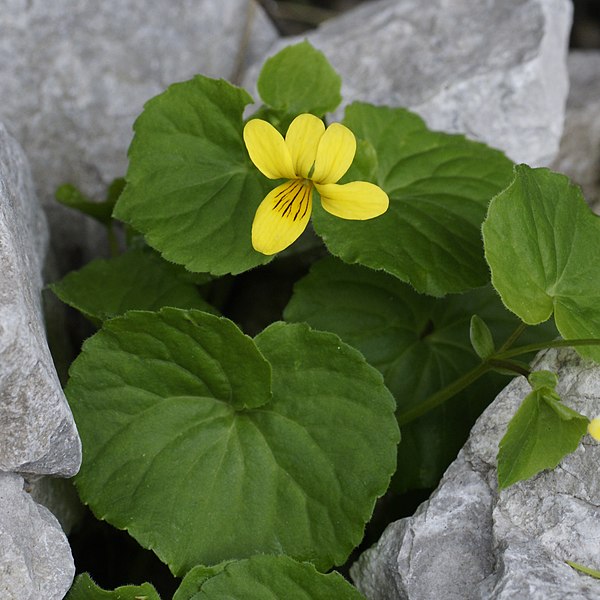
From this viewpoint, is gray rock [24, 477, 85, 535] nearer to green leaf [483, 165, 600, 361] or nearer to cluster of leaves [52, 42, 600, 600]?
cluster of leaves [52, 42, 600, 600]

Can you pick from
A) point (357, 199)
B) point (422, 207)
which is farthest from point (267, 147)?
point (422, 207)

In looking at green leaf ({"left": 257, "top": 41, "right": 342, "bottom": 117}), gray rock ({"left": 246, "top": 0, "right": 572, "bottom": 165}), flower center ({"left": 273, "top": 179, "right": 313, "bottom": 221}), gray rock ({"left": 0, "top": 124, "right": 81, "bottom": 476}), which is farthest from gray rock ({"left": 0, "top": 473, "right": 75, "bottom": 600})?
gray rock ({"left": 246, "top": 0, "right": 572, "bottom": 165})

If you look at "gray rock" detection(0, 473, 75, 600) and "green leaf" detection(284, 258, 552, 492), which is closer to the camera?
"gray rock" detection(0, 473, 75, 600)

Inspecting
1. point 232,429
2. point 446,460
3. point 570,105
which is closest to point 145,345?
point 232,429

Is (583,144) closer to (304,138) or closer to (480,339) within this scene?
(480,339)

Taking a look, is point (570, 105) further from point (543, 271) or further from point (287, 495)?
point (287, 495)
